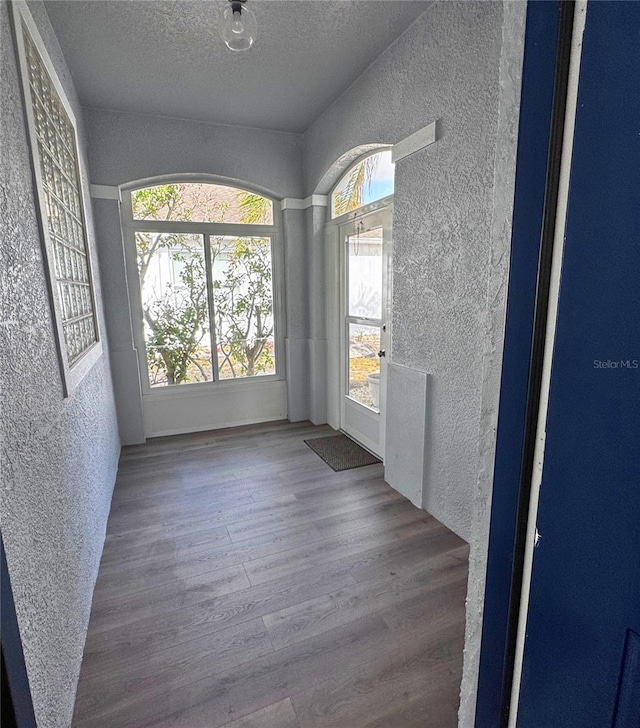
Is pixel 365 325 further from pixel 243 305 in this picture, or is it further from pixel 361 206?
pixel 243 305

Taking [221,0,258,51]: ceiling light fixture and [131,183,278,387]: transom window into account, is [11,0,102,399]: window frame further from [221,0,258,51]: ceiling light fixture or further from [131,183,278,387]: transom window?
[131,183,278,387]: transom window

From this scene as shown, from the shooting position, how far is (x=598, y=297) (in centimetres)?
52

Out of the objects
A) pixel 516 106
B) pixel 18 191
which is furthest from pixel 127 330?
pixel 516 106

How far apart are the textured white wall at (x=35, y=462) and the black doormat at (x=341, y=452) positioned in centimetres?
187

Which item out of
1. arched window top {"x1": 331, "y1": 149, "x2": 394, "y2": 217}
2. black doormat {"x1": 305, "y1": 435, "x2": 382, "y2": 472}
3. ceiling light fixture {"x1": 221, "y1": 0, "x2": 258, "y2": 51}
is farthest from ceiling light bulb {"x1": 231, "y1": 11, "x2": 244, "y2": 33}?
black doormat {"x1": 305, "y1": 435, "x2": 382, "y2": 472}

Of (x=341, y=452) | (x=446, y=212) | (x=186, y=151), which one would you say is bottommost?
(x=341, y=452)

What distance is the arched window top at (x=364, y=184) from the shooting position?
2.80m

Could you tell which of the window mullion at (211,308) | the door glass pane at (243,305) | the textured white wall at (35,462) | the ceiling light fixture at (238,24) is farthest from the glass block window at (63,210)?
the door glass pane at (243,305)

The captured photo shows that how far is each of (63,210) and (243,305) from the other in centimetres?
204

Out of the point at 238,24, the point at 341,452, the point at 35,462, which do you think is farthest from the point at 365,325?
the point at 35,462

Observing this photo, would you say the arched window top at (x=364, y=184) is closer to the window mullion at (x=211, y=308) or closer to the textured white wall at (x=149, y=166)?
the textured white wall at (x=149, y=166)

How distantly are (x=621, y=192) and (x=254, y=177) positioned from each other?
11.8ft

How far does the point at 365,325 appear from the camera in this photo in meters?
3.25

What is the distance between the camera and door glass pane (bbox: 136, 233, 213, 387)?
11.6 feet
